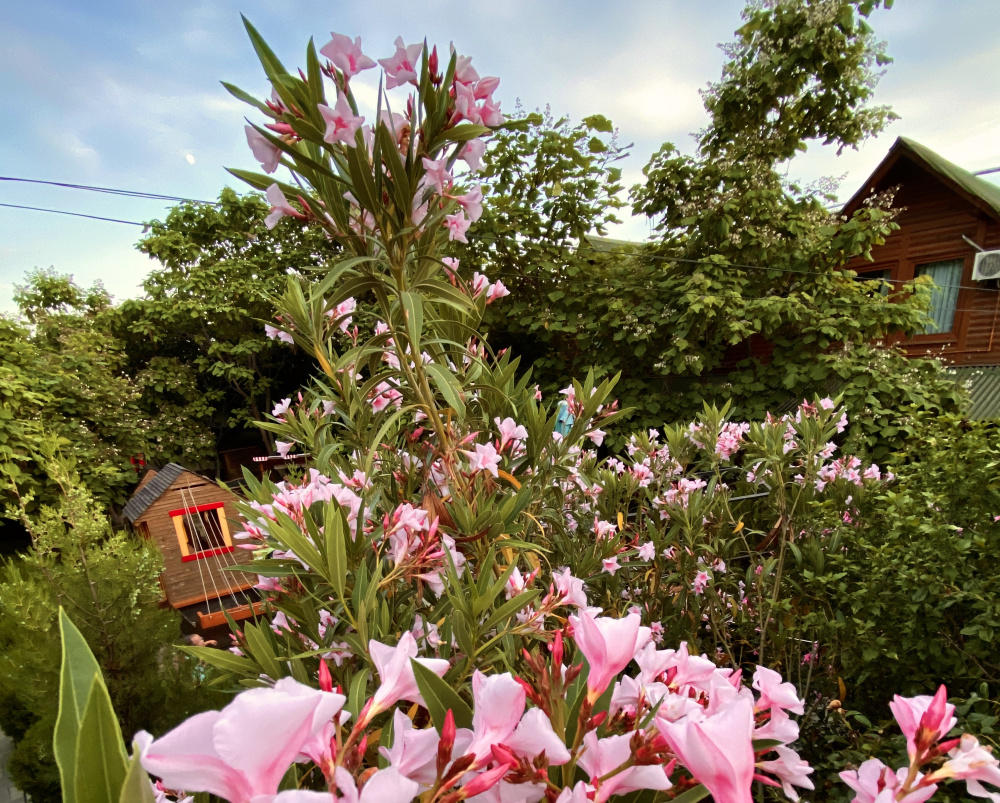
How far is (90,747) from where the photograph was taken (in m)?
0.27

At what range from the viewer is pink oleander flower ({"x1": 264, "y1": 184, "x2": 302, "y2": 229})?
31.9 inches

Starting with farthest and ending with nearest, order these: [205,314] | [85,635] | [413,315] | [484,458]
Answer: [205,314]
[85,635]
[484,458]
[413,315]

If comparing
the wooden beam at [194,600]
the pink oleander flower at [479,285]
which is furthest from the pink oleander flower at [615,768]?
the wooden beam at [194,600]

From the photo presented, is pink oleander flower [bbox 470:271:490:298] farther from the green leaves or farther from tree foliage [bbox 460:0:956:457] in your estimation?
tree foliage [bbox 460:0:956:457]

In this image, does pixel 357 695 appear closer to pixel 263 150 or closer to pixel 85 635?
pixel 263 150

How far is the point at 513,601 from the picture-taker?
700 millimetres

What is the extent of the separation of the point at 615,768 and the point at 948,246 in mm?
9254

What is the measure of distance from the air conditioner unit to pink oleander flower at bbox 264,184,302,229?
27.6 feet

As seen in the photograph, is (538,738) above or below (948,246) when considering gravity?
below

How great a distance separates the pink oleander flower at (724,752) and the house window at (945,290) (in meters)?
8.64

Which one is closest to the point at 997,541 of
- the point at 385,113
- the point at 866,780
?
the point at 866,780

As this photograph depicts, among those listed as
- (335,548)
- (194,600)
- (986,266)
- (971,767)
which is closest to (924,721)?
(971,767)

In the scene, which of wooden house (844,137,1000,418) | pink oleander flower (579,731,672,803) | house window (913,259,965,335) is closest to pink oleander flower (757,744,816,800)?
pink oleander flower (579,731,672,803)

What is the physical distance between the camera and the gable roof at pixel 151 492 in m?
4.52
